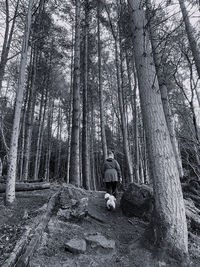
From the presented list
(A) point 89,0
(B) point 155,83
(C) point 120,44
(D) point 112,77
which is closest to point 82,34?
(A) point 89,0

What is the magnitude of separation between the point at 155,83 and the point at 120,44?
8.53 metres

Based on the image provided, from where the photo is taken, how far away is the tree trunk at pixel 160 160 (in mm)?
2363

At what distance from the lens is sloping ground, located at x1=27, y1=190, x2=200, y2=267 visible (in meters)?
2.30

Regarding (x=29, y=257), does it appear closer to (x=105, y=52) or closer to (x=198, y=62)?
(x=198, y=62)

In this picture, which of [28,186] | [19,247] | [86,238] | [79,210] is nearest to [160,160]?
[86,238]

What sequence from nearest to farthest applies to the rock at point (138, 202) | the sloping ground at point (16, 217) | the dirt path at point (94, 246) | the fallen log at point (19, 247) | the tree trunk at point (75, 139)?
the fallen log at point (19, 247) < the dirt path at point (94, 246) < the sloping ground at point (16, 217) < the rock at point (138, 202) < the tree trunk at point (75, 139)

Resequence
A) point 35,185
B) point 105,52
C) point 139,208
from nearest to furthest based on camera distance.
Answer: point 139,208 < point 35,185 < point 105,52

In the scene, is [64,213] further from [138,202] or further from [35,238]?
[138,202]

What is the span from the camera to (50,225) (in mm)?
3104

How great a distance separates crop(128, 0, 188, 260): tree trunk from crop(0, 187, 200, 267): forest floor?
1.07ft

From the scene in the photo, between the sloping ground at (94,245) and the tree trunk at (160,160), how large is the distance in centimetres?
34

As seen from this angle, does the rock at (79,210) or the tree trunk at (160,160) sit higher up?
the tree trunk at (160,160)

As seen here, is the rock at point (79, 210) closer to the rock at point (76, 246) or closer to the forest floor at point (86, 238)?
the forest floor at point (86, 238)

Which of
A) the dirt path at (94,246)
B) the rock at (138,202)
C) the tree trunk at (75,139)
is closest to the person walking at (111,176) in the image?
the rock at (138,202)
